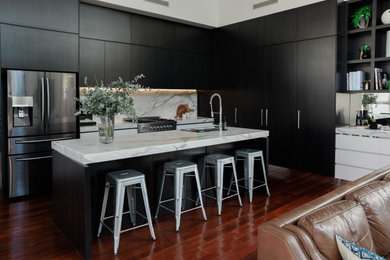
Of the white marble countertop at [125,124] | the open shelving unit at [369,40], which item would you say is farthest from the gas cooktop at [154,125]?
the open shelving unit at [369,40]

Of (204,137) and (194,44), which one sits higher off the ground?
(194,44)

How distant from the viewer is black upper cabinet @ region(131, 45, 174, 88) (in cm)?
564

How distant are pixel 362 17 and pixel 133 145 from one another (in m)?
4.15

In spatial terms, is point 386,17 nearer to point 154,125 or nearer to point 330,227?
point 154,125

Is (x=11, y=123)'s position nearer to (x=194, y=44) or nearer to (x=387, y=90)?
(x=194, y=44)

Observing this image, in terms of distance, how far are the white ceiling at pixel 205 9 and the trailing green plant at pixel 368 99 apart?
177cm

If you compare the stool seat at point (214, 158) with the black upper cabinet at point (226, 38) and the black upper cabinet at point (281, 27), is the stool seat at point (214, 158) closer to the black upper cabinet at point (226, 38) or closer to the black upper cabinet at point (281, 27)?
the black upper cabinet at point (281, 27)

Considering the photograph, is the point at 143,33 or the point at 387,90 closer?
the point at 387,90

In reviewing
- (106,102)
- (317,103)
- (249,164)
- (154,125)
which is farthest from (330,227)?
(154,125)

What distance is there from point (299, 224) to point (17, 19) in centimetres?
417

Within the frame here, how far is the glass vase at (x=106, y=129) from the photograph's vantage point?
298 cm

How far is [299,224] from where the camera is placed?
1558 mm

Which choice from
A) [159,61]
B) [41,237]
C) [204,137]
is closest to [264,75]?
[159,61]

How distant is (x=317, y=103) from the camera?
5.06 metres
